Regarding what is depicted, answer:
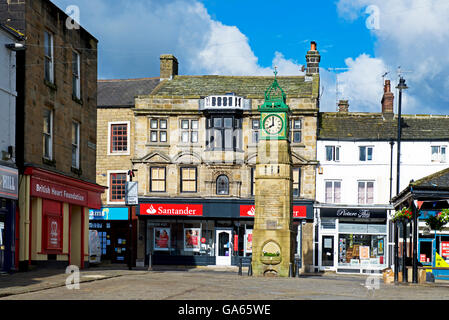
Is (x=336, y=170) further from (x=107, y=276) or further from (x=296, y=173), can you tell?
(x=107, y=276)

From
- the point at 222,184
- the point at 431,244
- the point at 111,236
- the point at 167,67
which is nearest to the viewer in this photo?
the point at 431,244

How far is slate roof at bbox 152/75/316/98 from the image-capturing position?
52594mm

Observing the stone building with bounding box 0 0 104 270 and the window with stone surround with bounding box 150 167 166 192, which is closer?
the stone building with bounding box 0 0 104 270

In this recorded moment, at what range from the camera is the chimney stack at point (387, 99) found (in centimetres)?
5278

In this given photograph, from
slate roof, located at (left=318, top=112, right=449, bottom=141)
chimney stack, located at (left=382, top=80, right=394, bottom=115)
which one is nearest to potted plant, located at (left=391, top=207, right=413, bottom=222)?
slate roof, located at (left=318, top=112, right=449, bottom=141)

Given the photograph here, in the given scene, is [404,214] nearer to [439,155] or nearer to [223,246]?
[439,155]

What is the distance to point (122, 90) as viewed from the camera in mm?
55250

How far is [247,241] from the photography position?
5006 centimetres

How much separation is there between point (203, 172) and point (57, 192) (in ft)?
73.9

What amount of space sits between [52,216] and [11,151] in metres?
4.17

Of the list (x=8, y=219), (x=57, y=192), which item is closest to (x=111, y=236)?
(x=57, y=192)

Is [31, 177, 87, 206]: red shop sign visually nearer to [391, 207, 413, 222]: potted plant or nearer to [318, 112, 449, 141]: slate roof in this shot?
[391, 207, 413, 222]: potted plant

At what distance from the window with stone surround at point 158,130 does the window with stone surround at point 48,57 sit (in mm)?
22747

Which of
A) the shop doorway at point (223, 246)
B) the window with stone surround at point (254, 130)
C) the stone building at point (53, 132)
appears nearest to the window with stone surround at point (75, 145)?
the stone building at point (53, 132)
